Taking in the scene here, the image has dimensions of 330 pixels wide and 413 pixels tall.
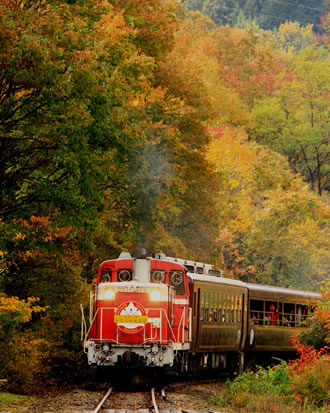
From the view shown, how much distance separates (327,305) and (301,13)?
6366 inches

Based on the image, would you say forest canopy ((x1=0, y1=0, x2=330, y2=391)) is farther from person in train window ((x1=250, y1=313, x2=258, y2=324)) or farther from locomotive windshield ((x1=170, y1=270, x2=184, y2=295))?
person in train window ((x1=250, y1=313, x2=258, y2=324))

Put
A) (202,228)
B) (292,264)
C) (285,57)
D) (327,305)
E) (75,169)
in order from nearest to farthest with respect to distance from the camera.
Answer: (75,169)
(327,305)
(202,228)
(292,264)
(285,57)

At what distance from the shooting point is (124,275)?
79.5 feet

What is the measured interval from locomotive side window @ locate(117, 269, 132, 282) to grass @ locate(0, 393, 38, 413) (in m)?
4.25

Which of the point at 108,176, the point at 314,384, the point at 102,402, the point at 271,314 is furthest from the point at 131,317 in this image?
the point at 271,314

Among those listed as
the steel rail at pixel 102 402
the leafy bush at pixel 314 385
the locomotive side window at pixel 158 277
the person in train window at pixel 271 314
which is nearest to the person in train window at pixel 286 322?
the person in train window at pixel 271 314

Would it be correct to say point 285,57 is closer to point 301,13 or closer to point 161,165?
point 301,13

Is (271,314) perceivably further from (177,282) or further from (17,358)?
(17,358)

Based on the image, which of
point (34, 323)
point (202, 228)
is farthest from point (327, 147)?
point (34, 323)

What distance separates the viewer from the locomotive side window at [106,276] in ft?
80.1

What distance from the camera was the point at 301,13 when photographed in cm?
17812

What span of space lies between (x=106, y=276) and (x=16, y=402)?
210 inches

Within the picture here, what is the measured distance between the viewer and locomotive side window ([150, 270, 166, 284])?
24.2m

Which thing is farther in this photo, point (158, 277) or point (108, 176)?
point (108, 176)
